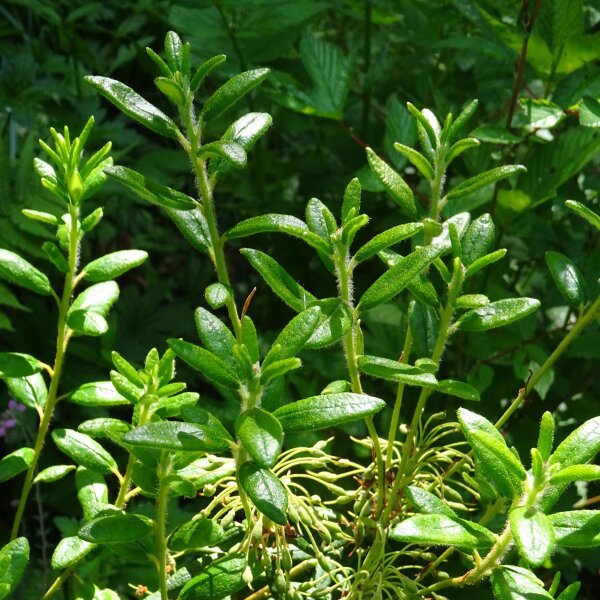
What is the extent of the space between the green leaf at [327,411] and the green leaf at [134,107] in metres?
0.24

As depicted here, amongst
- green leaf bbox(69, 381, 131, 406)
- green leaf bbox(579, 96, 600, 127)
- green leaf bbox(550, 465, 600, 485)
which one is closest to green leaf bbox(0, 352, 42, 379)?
green leaf bbox(69, 381, 131, 406)

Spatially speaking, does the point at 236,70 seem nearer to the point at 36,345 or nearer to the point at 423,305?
the point at 36,345

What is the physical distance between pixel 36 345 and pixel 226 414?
77 centimetres

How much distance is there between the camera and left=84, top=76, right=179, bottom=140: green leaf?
0.72 m

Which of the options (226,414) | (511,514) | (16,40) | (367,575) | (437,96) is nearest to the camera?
(511,514)

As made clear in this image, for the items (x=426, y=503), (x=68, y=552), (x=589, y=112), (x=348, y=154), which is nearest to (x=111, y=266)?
(x=68, y=552)

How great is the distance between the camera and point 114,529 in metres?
0.68

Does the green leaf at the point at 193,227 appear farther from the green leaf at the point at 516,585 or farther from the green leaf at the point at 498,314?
the green leaf at the point at 516,585

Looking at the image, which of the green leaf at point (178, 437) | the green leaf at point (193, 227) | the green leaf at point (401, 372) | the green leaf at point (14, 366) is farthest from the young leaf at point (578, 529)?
the green leaf at point (14, 366)

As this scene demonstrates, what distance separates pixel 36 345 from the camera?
6.57 feet

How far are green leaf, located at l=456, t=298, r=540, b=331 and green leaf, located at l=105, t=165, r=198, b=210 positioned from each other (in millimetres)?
254

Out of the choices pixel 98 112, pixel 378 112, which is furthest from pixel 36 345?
pixel 378 112

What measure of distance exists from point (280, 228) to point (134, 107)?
0.50 feet

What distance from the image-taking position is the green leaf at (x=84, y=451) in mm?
805
